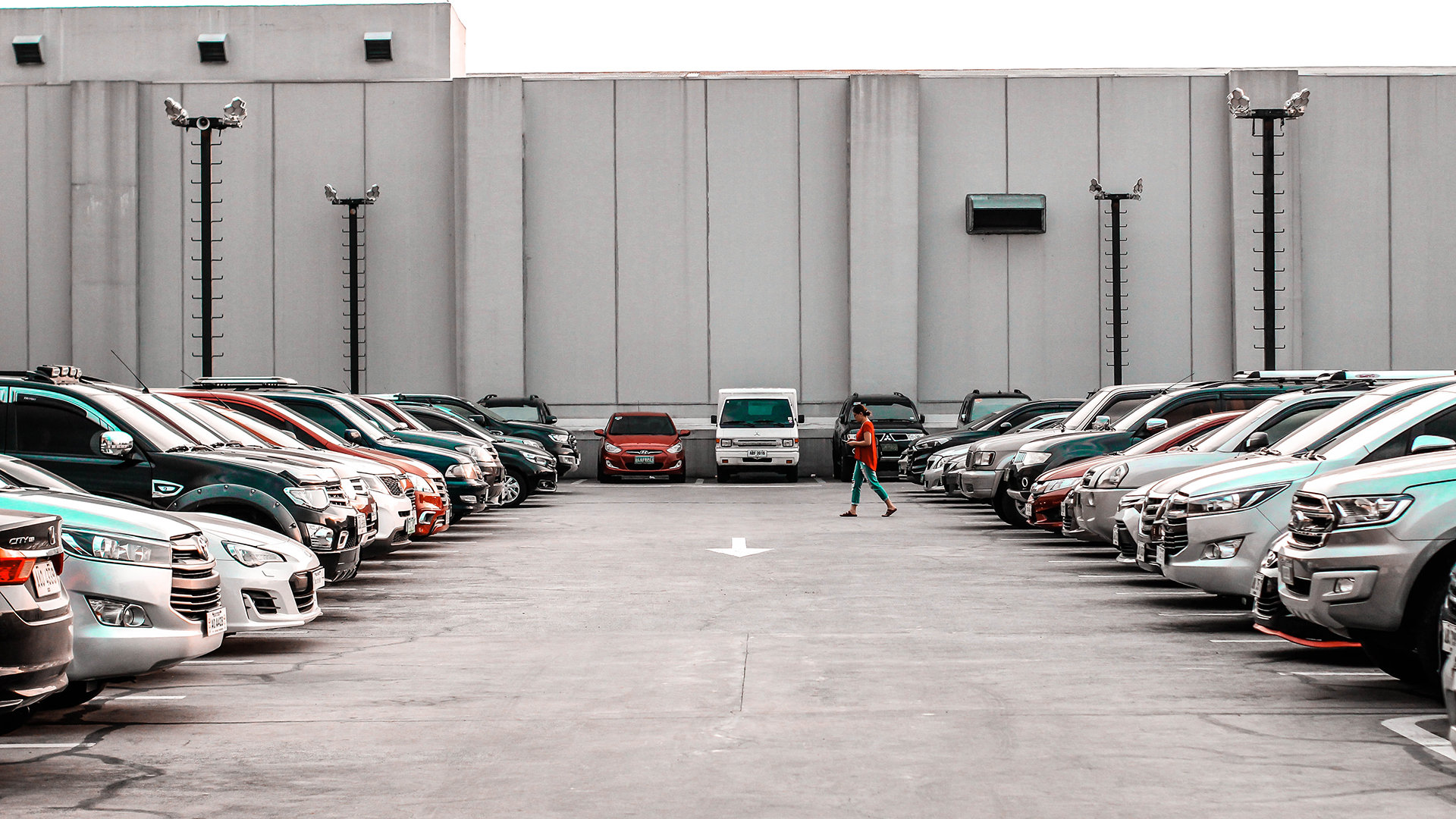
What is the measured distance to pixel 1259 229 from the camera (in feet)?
123

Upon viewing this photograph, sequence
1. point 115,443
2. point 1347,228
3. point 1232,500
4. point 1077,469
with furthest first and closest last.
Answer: point 1347,228 → point 1077,469 → point 115,443 → point 1232,500

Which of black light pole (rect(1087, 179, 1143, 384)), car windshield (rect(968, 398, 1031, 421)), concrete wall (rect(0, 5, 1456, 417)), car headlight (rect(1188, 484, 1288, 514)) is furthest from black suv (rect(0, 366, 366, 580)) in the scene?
concrete wall (rect(0, 5, 1456, 417))

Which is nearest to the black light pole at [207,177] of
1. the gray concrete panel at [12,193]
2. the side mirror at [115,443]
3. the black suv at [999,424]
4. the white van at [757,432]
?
the white van at [757,432]

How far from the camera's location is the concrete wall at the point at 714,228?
123ft

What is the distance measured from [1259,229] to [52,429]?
32.4 meters

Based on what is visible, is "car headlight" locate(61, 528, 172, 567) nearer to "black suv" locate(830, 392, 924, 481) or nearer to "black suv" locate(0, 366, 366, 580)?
"black suv" locate(0, 366, 366, 580)

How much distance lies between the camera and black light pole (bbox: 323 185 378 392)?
35875 mm

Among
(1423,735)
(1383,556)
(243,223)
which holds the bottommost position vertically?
(1423,735)

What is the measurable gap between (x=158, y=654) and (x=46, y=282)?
34.3m

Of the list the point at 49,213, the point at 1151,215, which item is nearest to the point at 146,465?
the point at 49,213

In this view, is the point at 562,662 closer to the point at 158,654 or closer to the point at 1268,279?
the point at 158,654

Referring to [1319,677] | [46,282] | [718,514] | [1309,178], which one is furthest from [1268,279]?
[46,282]

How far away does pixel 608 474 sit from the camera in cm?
3133

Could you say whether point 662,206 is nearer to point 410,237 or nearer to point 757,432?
point 410,237
